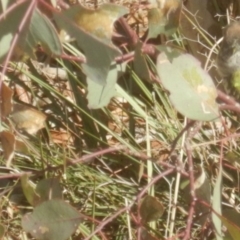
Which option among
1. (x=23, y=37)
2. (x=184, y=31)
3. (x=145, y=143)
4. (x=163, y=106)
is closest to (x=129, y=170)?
(x=145, y=143)

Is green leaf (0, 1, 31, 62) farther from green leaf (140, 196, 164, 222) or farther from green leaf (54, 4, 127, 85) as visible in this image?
green leaf (140, 196, 164, 222)

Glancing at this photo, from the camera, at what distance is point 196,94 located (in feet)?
2.80

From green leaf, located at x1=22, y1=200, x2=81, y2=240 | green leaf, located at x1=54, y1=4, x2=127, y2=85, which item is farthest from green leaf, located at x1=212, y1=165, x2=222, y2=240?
green leaf, located at x1=54, y1=4, x2=127, y2=85

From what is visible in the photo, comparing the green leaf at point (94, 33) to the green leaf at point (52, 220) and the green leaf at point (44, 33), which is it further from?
the green leaf at point (52, 220)

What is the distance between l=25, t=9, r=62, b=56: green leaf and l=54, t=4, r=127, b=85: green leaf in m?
0.01

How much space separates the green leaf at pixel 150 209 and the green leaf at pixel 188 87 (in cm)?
14

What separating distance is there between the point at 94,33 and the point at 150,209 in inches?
12.5

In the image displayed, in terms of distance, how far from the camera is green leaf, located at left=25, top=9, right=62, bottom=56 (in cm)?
70

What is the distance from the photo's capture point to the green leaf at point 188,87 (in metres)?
0.83

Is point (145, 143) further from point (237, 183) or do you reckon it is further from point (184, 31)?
point (184, 31)

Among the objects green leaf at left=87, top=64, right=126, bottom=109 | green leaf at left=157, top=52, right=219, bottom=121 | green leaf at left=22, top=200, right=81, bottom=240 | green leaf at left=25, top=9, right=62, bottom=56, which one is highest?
green leaf at left=25, top=9, right=62, bottom=56

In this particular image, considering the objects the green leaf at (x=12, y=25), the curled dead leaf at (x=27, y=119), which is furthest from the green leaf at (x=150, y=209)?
the green leaf at (x=12, y=25)

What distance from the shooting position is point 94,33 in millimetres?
708

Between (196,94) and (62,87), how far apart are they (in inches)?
36.0
